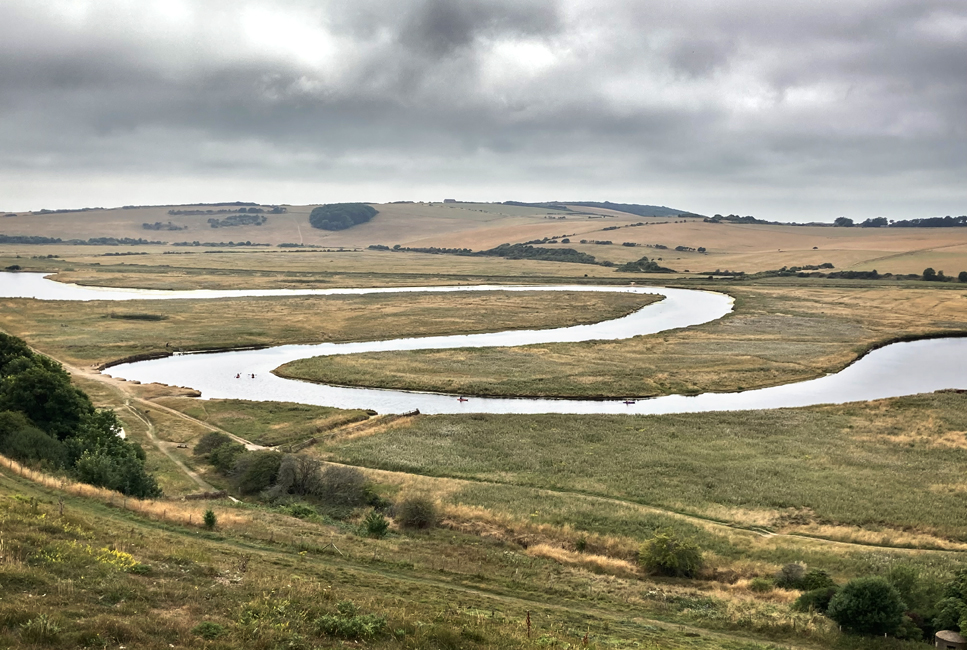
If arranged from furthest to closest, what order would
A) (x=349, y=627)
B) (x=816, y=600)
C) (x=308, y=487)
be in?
(x=308, y=487)
(x=816, y=600)
(x=349, y=627)

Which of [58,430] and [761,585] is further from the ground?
[58,430]

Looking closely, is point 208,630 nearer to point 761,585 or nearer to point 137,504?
point 137,504

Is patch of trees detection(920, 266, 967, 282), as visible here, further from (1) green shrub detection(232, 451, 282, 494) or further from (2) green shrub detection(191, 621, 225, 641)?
(2) green shrub detection(191, 621, 225, 641)

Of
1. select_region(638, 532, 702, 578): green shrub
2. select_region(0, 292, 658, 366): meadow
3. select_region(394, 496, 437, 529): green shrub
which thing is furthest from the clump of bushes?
select_region(0, 292, 658, 366): meadow

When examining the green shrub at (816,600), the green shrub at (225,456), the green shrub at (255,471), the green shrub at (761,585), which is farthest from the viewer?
the green shrub at (225,456)

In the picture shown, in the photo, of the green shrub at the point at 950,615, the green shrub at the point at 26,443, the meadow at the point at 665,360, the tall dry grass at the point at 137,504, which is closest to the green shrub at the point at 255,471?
the tall dry grass at the point at 137,504

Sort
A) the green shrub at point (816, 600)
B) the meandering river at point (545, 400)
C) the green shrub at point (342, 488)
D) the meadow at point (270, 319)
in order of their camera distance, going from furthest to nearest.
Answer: the meadow at point (270, 319) → the meandering river at point (545, 400) → the green shrub at point (342, 488) → the green shrub at point (816, 600)

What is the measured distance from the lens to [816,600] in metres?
22.5

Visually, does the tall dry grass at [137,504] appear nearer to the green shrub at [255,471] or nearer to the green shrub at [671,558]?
the green shrub at [255,471]

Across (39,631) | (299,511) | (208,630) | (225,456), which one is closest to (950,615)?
(208,630)

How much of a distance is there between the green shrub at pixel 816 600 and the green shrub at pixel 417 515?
1426 centimetres

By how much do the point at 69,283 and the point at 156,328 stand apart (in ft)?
247

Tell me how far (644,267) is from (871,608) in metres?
174

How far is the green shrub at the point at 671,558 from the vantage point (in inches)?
1020
